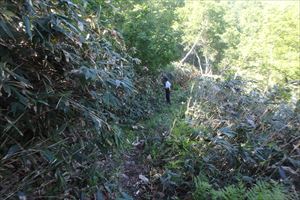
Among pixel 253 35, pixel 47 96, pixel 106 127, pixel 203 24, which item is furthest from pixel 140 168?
pixel 203 24

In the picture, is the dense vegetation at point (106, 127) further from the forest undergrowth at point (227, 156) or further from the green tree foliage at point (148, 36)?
the green tree foliage at point (148, 36)

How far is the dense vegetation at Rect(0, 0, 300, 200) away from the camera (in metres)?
1.92

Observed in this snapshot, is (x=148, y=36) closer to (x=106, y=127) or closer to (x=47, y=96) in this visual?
(x=106, y=127)

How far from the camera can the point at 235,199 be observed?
9.82ft

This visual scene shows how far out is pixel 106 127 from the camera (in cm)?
245

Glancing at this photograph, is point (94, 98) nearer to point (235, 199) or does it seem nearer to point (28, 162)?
point (28, 162)

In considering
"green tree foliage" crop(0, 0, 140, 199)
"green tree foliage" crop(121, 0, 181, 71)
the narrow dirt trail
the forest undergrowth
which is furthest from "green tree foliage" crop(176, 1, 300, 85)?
"green tree foliage" crop(0, 0, 140, 199)

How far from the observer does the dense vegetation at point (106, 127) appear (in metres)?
1.92

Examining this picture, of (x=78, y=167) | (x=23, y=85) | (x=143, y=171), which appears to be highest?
(x=23, y=85)

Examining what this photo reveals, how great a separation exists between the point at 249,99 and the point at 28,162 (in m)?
4.19

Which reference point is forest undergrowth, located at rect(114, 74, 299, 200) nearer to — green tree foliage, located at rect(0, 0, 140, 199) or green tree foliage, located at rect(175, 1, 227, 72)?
green tree foliage, located at rect(0, 0, 140, 199)

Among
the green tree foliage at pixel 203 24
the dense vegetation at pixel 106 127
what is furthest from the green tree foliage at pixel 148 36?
the green tree foliage at pixel 203 24

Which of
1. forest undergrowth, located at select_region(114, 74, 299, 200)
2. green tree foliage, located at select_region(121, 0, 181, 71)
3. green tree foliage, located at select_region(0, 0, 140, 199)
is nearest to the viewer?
green tree foliage, located at select_region(0, 0, 140, 199)

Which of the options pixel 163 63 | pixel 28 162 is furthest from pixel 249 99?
pixel 163 63
